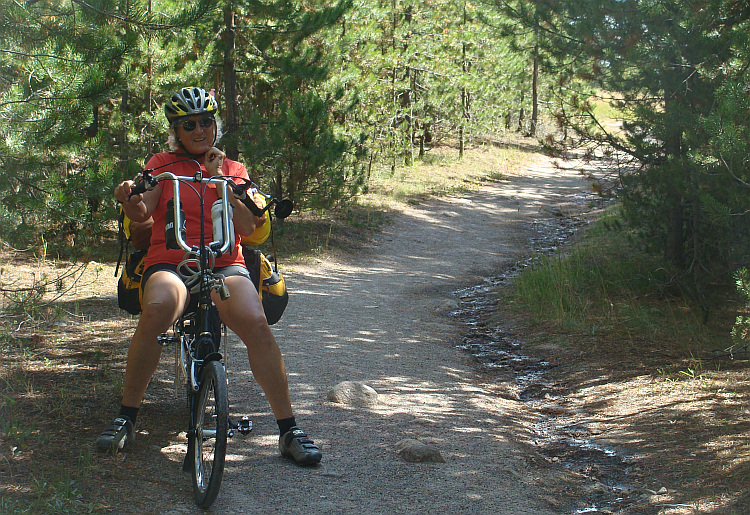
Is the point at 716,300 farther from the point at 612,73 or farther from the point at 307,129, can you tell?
the point at 307,129

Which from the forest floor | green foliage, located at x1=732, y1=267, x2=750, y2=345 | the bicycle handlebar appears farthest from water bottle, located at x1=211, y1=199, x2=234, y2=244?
green foliage, located at x1=732, y1=267, x2=750, y2=345

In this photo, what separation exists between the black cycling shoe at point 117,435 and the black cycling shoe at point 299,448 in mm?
809

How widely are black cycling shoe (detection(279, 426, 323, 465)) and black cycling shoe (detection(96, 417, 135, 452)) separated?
0.81 meters

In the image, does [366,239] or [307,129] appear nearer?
[307,129]

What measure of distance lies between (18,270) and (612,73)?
6.90m

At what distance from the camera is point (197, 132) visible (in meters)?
4.12

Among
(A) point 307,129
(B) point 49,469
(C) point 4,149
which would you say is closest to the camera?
(B) point 49,469

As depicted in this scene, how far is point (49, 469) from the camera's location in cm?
350

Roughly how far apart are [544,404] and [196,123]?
3352 millimetres

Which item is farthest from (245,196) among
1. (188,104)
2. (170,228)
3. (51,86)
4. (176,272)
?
(51,86)

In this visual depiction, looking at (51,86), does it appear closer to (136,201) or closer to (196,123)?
(196,123)

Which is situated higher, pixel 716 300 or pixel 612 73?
pixel 612 73

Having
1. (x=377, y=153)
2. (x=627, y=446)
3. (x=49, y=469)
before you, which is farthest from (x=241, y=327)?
(x=377, y=153)

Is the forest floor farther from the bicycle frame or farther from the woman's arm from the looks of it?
the woman's arm
